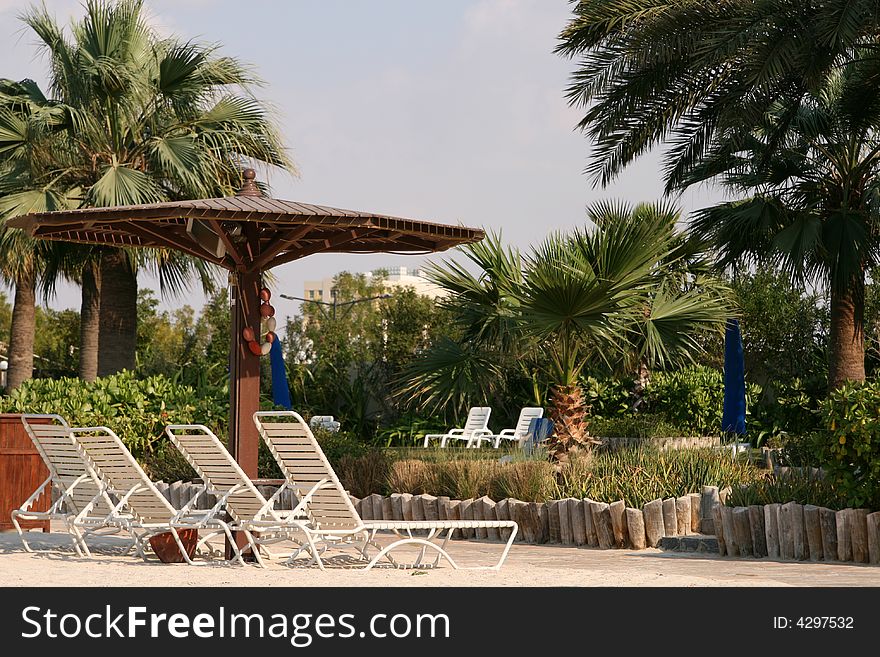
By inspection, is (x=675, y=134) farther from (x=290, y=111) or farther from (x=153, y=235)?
(x=153, y=235)

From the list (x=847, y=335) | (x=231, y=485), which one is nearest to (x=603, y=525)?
(x=231, y=485)

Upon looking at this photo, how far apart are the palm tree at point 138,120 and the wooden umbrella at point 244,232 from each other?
7231 mm

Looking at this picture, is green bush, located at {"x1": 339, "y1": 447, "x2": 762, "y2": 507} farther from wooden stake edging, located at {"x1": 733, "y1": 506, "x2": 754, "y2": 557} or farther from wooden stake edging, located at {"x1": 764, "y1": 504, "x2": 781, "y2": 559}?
wooden stake edging, located at {"x1": 764, "y1": 504, "x2": 781, "y2": 559}

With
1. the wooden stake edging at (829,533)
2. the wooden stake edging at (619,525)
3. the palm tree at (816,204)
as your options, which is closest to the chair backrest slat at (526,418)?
the palm tree at (816,204)

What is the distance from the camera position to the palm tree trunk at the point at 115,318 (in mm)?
17422

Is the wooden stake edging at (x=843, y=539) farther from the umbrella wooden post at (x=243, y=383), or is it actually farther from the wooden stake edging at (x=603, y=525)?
the umbrella wooden post at (x=243, y=383)

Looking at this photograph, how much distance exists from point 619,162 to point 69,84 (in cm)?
793

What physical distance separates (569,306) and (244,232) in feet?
12.2

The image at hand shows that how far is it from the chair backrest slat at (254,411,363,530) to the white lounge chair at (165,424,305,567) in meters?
0.17

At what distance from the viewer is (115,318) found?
17500mm
